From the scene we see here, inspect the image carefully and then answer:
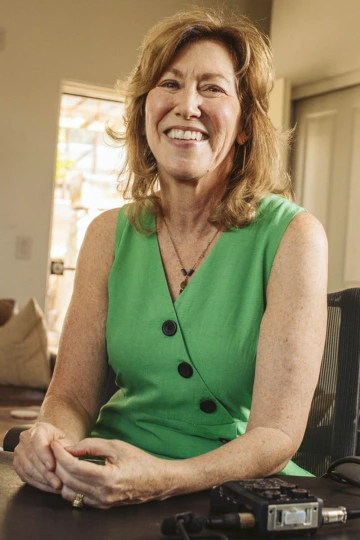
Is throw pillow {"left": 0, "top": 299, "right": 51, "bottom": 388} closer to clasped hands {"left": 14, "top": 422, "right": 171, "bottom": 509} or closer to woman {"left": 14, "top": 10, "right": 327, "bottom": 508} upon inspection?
woman {"left": 14, "top": 10, "right": 327, "bottom": 508}

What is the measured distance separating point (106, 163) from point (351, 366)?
5.92 m

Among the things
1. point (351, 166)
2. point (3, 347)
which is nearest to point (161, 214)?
point (3, 347)

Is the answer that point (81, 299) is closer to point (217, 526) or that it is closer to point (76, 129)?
point (217, 526)

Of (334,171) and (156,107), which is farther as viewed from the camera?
(334,171)

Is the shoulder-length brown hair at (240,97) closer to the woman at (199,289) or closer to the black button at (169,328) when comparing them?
the woman at (199,289)

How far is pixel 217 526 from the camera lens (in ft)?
2.58

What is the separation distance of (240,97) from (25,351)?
2188 mm

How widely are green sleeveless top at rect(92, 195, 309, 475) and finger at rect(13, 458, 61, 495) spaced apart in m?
0.31

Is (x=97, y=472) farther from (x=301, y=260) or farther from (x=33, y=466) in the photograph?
(x=301, y=260)

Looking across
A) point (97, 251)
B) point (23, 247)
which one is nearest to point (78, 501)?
point (97, 251)

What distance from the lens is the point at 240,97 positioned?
4.76ft

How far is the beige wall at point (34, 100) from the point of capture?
15.7 ft

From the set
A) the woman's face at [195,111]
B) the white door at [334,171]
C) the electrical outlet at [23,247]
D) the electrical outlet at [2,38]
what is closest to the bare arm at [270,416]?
the woman's face at [195,111]

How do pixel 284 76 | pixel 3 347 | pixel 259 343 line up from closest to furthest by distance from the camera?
pixel 259 343 < pixel 3 347 < pixel 284 76
